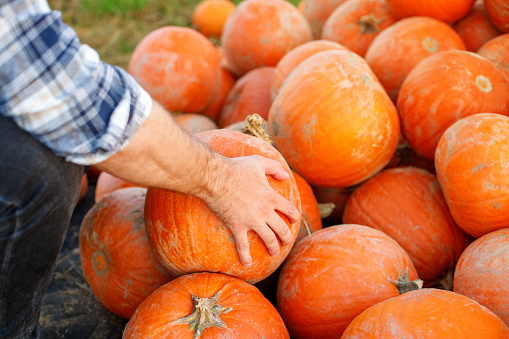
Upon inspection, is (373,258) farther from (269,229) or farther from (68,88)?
(68,88)

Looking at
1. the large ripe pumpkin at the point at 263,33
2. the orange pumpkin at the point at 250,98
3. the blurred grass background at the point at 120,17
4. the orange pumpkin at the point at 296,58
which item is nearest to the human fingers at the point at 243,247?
the orange pumpkin at the point at 296,58

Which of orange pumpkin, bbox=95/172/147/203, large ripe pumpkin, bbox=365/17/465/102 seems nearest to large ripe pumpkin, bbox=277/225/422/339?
large ripe pumpkin, bbox=365/17/465/102

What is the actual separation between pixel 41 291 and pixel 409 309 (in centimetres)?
120

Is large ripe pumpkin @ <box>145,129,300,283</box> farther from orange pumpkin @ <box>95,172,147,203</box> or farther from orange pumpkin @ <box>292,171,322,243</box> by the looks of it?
orange pumpkin @ <box>95,172,147,203</box>

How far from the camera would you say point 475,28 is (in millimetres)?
2971

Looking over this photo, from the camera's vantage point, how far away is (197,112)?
11.3ft

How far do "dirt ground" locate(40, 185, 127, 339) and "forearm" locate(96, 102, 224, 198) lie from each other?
4.21 ft

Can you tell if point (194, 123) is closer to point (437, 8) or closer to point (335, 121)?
point (335, 121)

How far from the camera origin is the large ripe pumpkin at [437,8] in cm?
285

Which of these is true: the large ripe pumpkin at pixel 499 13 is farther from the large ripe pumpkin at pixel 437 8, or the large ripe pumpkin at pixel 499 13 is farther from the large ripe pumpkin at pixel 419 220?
the large ripe pumpkin at pixel 419 220

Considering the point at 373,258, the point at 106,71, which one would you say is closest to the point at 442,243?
the point at 373,258

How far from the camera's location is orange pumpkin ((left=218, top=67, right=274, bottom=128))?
3142 mm

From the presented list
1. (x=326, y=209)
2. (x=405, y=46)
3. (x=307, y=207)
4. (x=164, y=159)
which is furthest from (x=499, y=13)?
(x=164, y=159)

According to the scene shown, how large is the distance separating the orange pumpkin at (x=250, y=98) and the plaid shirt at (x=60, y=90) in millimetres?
1977
